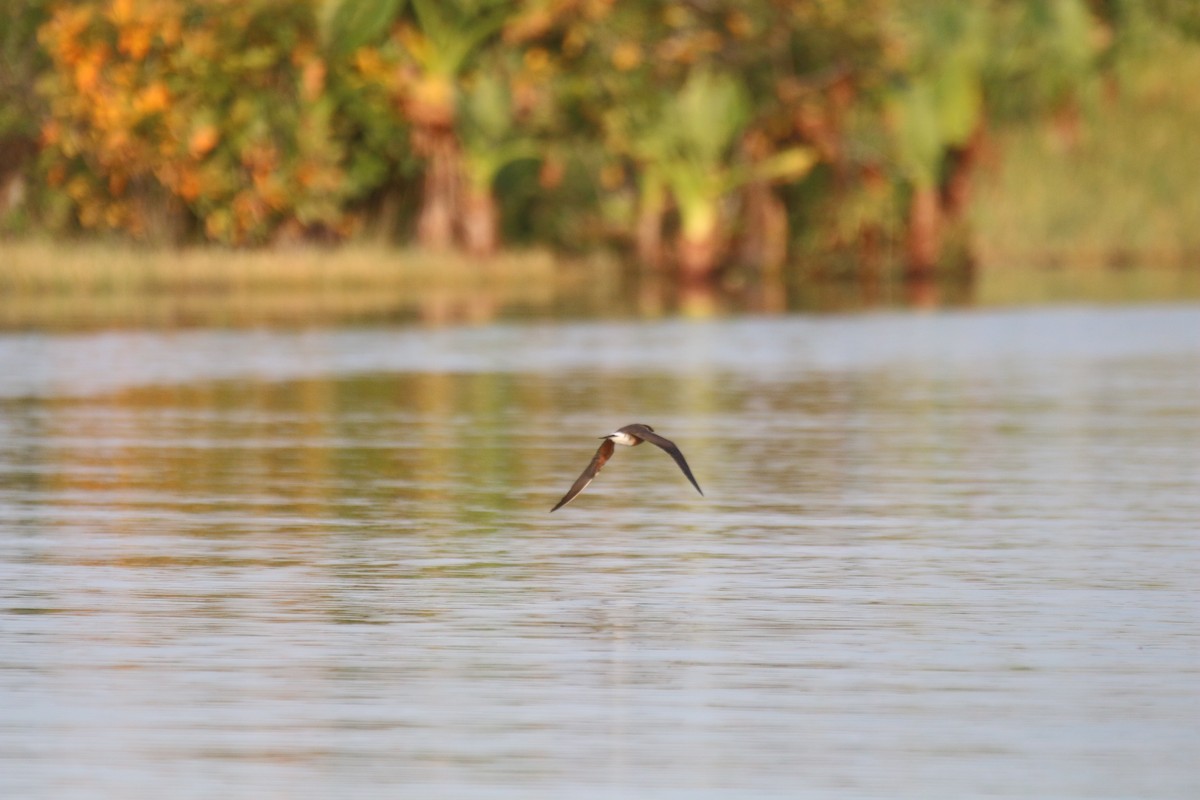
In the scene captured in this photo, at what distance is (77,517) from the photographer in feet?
40.1

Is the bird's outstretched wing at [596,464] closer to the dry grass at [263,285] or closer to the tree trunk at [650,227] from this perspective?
the dry grass at [263,285]

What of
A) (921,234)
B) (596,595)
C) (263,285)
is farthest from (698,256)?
(596,595)

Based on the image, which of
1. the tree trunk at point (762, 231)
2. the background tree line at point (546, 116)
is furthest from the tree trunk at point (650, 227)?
the tree trunk at point (762, 231)

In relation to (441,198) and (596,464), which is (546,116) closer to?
(441,198)

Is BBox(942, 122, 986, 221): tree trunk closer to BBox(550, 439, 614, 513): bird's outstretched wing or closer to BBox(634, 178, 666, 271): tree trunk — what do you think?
BBox(634, 178, 666, 271): tree trunk

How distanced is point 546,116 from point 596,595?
107 ft

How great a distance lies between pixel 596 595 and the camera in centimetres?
979

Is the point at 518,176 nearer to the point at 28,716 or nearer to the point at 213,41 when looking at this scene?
the point at 213,41

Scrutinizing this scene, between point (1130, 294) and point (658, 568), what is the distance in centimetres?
2617

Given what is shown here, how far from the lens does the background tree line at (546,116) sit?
37.8 metres

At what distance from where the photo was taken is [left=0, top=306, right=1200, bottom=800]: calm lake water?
23.0 ft

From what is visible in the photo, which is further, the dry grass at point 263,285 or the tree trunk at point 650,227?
the tree trunk at point 650,227

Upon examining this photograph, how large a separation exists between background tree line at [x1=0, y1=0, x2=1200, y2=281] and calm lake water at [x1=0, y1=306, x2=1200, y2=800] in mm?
18290

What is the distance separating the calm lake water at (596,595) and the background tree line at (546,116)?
60.0ft
